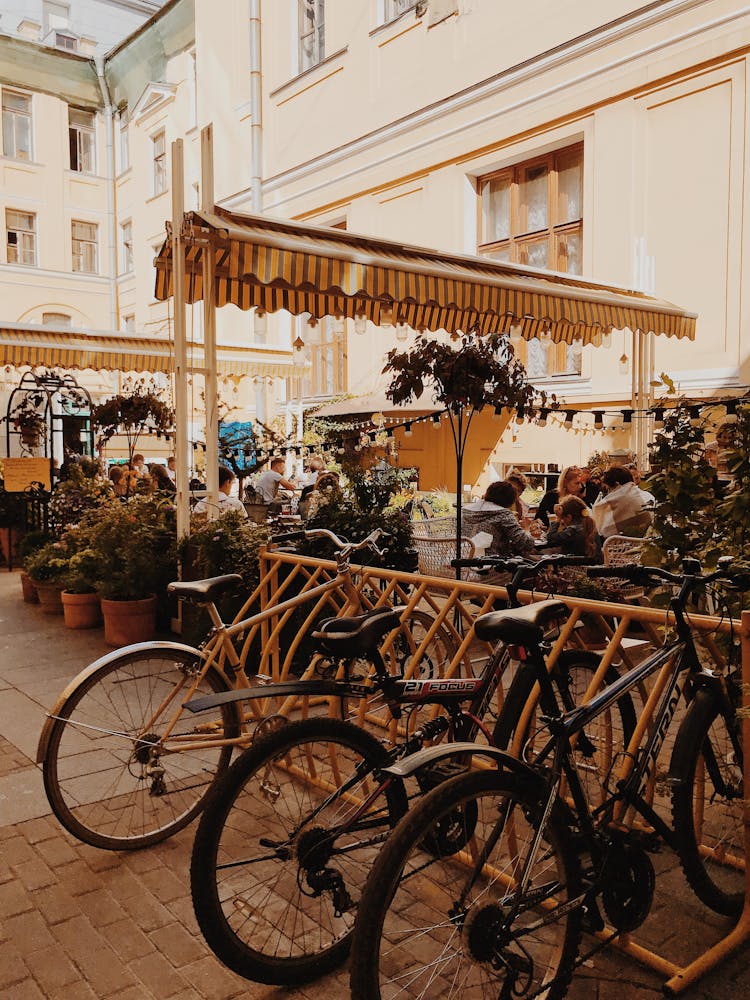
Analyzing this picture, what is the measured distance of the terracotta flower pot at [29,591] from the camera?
8.89 m

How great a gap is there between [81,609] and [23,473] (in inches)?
172

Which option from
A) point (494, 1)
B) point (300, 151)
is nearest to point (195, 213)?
point (494, 1)

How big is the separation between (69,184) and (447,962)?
30.5m

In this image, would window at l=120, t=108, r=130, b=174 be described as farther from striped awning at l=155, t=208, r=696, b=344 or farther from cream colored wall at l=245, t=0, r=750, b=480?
striped awning at l=155, t=208, r=696, b=344

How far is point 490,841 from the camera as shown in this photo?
2301 millimetres

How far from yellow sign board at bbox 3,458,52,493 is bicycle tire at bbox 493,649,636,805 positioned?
940 centimetres

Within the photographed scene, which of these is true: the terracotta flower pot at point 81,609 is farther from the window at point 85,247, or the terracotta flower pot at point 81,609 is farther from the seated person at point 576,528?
the window at point 85,247

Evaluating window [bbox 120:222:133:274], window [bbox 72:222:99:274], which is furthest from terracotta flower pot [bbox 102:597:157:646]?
window [bbox 72:222:99:274]

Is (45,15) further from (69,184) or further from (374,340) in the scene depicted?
(374,340)

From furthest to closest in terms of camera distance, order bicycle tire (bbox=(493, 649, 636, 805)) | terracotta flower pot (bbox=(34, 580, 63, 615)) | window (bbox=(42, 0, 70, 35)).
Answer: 1. window (bbox=(42, 0, 70, 35))
2. terracotta flower pot (bbox=(34, 580, 63, 615))
3. bicycle tire (bbox=(493, 649, 636, 805))

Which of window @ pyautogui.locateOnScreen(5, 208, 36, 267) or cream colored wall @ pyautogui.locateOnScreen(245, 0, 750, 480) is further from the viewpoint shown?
window @ pyautogui.locateOnScreen(5, 208, 36, 267)

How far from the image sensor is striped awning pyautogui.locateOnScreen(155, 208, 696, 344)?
6094 millimetres

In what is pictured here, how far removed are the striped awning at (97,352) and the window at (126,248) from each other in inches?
688

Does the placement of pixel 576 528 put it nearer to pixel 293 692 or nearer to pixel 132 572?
pixel 132 572
